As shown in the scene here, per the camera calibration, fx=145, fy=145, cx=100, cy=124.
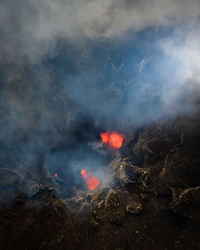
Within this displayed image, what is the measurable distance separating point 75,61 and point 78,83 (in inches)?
102

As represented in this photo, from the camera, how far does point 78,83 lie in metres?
18.5

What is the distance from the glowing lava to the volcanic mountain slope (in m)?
2.75

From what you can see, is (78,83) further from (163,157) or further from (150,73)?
(163,157)

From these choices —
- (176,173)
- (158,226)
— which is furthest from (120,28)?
(158,226)

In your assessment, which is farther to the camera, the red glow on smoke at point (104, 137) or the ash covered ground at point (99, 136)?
the red glow on smoke at point (104, 137)

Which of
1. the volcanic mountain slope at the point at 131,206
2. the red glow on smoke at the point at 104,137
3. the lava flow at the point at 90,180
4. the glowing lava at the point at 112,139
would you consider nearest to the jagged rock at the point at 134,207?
the volcanic mountain slope at the point at 131,206

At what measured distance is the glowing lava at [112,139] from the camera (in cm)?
1884

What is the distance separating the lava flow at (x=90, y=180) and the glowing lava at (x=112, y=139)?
4.67 meters

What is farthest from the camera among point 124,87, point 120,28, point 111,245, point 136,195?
point 124,87

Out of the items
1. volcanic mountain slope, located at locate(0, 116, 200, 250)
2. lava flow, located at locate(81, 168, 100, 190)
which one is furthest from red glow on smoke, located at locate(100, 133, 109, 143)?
lava flow, located at locate(81, 168, 100, 190)

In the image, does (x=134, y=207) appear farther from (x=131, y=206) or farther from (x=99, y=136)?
(x=99, y=136)

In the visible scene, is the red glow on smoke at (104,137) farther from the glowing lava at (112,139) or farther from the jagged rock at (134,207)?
the jagged rock at (134,207)

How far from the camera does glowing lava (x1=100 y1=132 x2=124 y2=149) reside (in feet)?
61.8

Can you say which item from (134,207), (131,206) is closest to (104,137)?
(131,206)
